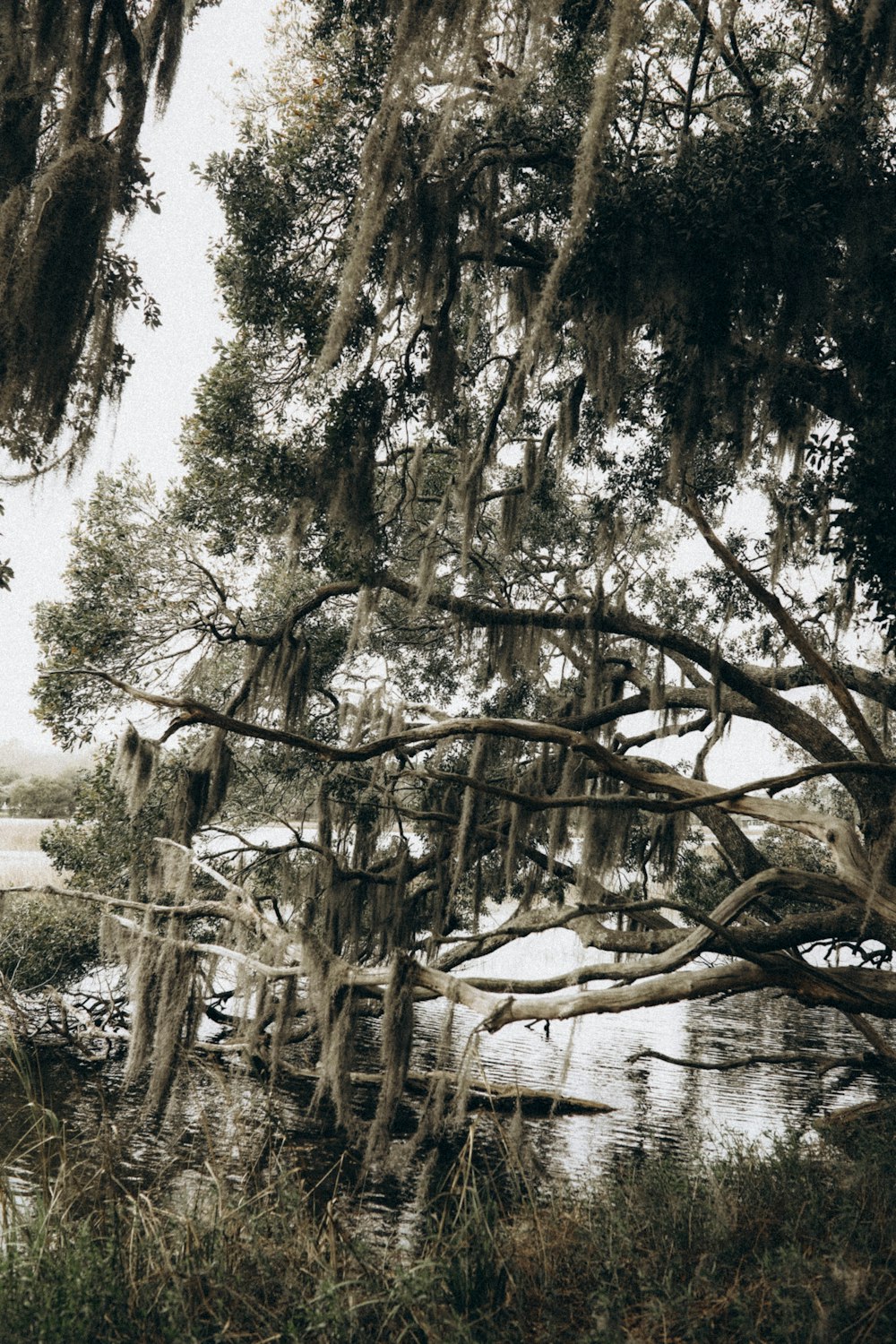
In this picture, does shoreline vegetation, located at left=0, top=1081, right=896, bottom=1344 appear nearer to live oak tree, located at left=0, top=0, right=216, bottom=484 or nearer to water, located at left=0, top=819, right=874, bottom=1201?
water, located at left=0, top=819, right=874, bottom=1201

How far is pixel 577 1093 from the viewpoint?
1293 centimetres

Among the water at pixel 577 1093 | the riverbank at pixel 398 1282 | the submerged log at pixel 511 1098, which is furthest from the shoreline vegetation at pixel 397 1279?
the submerged log at pixel 511 1098

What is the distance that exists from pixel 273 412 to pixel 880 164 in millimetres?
5217

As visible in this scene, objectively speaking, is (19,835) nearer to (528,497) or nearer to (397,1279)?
(528,497)

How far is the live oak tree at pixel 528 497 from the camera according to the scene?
19.1 ft

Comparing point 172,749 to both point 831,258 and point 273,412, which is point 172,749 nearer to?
point 273,412

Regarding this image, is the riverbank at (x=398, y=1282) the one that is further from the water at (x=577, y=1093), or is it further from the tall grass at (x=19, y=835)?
the tall grass at (x=19, y=835)

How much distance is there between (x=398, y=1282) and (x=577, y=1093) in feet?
31.9

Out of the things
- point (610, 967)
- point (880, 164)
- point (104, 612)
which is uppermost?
point (880, 164)

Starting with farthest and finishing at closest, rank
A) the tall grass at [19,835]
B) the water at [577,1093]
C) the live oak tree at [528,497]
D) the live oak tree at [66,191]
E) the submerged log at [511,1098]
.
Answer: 1. the tall grass at [19,835]
2. the submerged log at [511,1098]
3. the water at [577,1093]
4. the live oak tree at [528,497]
5. the live oak tree at [66,191]

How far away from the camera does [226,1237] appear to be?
4.39 m

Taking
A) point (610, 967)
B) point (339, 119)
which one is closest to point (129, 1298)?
point (610, 967)

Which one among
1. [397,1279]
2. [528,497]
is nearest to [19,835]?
[528,497]

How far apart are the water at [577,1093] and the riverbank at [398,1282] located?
43cm
